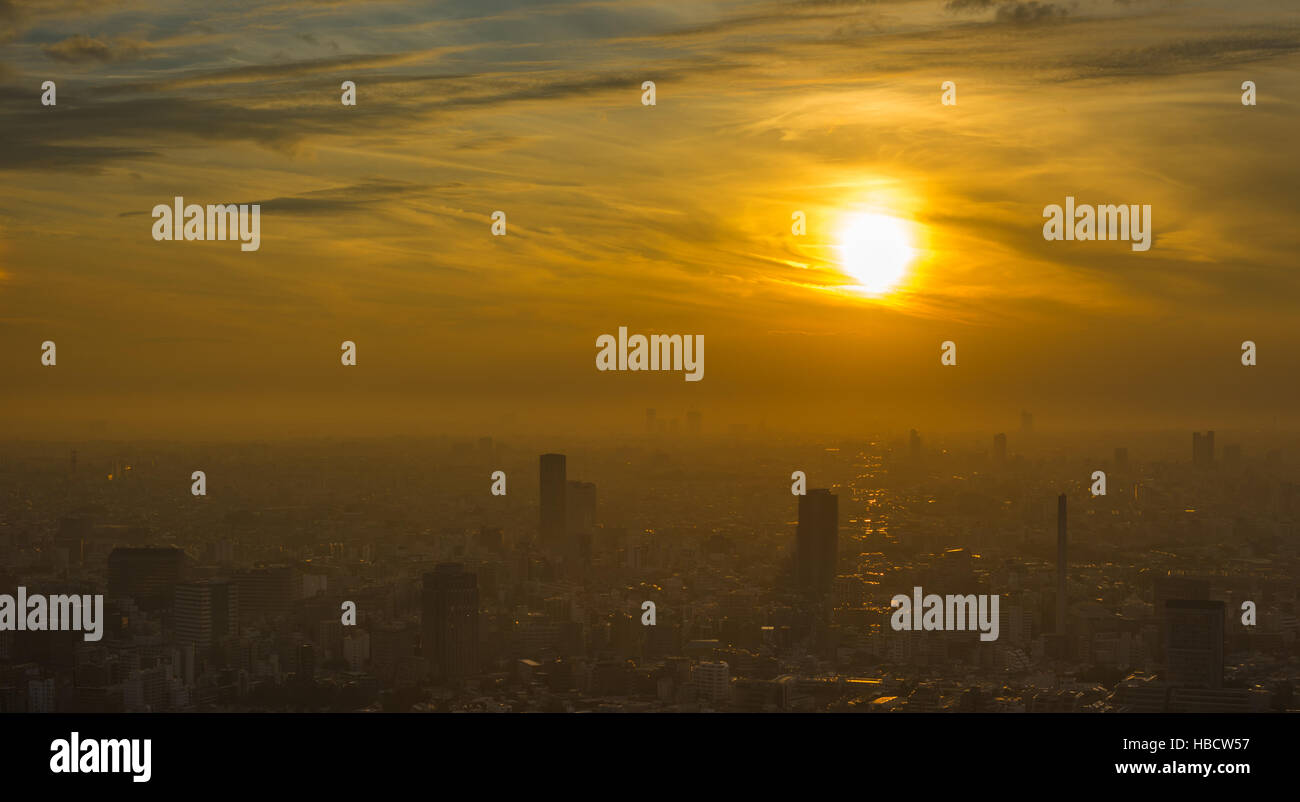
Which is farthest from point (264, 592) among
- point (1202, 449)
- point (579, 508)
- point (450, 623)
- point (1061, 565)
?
point (1202, 449)

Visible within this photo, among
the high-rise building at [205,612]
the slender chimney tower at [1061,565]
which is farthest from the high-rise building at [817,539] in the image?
the high-rise building at [205,612]

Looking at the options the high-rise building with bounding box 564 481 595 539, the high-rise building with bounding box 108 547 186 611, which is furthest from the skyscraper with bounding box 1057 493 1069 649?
the high-rise building with bounding box 108 547 186 611

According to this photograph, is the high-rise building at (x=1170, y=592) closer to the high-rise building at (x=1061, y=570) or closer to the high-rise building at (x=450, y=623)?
the high-rise building at (x=1061, y=570)

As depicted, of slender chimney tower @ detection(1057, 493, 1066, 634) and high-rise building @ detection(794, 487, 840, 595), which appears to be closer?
slender chimney tower @ detection(1057, 493, 1066, 634)

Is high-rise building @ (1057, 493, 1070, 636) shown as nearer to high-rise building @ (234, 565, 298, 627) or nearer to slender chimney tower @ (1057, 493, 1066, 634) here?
slender chimney tower @ (1057, 493, 1066, 634)
